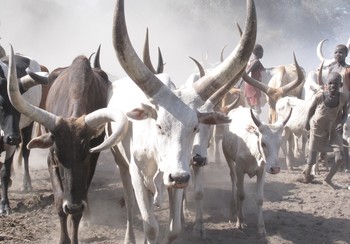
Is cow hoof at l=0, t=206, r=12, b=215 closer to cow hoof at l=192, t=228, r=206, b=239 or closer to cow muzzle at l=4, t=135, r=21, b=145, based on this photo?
cow muzzle at l=4, t=135, r=21, b=145

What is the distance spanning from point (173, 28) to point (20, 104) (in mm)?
33508

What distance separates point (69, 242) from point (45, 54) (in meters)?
23.9

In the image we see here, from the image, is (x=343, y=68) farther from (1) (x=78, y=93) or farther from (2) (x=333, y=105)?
(1) (x=78, y=93)

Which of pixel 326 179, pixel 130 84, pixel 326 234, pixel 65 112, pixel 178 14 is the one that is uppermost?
pixel 178 14

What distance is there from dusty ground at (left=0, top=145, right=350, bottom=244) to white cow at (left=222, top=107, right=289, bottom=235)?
31 cm

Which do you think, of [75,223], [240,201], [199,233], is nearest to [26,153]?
[75,223]

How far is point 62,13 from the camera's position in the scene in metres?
32.0

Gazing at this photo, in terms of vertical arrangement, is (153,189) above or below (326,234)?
above

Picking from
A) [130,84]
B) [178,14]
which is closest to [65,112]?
[130,84]

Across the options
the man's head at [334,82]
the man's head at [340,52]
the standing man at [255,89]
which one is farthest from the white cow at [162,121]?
the standing man at [255,89]

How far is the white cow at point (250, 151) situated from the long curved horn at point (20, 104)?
2627 millimetres

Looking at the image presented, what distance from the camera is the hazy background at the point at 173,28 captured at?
93.2 feet

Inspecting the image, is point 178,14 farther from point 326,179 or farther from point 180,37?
point 326,179

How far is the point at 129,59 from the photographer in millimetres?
4039
